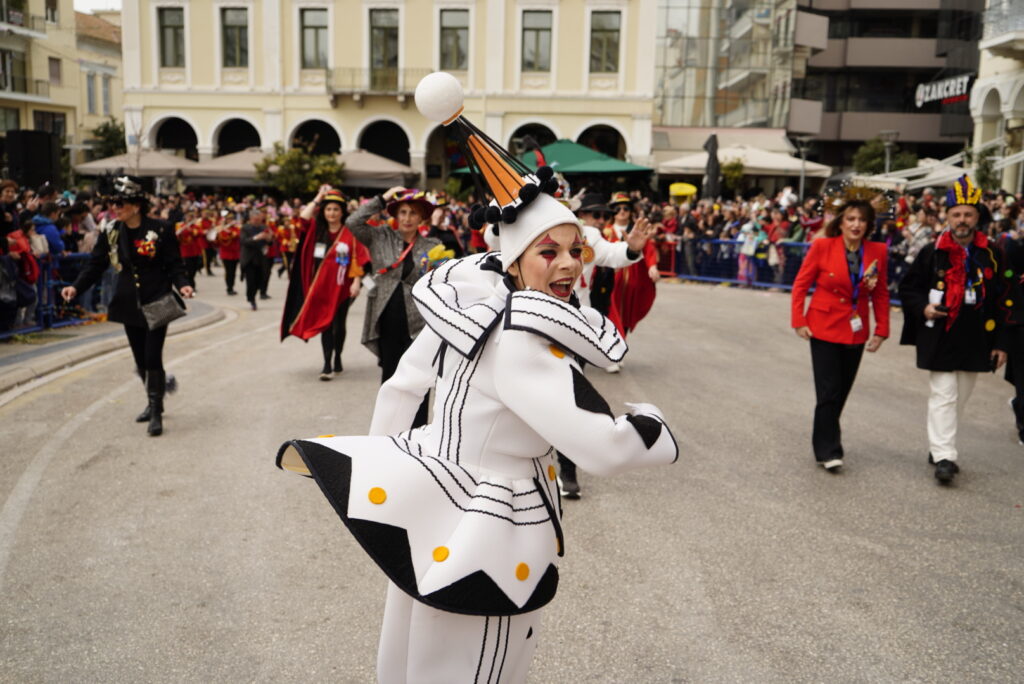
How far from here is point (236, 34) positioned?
128 feet

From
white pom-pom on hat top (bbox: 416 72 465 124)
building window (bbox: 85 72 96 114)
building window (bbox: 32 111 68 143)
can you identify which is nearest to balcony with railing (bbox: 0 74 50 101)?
building window (bbox: 32 111 68 143)

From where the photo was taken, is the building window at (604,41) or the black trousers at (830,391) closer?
the black trousers at (830,391)

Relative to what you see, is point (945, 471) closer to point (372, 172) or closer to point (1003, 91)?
point (1003, 91)

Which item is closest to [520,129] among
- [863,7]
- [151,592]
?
[863,7]

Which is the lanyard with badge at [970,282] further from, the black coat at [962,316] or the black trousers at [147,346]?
the black trousers at [147,346]

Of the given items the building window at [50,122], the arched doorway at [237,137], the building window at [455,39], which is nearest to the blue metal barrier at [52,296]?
the building window at [455,39]

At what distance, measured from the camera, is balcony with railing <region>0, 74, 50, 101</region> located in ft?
156

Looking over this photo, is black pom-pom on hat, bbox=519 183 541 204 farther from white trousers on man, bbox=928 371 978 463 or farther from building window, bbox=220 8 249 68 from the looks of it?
building window, bbox=220 8 249 68

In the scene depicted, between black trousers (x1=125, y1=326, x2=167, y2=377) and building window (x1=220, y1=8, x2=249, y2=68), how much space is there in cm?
3420

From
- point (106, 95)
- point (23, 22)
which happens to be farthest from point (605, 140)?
point (106, 95)

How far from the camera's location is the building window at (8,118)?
48.2 metres

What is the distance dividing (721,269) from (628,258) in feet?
52.0

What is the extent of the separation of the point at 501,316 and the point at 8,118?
53.6 metres

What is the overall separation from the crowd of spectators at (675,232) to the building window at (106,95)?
30158 millimetres
